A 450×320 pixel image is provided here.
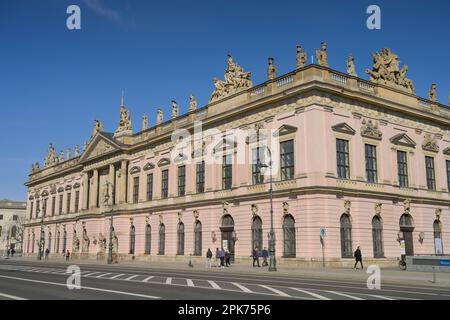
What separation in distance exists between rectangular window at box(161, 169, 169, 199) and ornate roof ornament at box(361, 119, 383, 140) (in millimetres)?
22655

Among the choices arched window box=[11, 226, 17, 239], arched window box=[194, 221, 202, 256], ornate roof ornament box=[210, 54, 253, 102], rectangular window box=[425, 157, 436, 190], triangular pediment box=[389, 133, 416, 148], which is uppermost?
ornate roof ornament box=[210, 54, 253, 102]

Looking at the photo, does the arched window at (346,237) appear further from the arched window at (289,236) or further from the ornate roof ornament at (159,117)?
the ornate roof ornament at (159,117)

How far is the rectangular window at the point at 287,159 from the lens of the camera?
124ft

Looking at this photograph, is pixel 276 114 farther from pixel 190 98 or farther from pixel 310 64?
pixel 190 98

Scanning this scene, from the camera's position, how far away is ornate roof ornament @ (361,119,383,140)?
39.2m

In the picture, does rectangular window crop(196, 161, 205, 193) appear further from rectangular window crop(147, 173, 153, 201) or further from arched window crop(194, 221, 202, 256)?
rectangular window crop(147, 173, 153, 201)

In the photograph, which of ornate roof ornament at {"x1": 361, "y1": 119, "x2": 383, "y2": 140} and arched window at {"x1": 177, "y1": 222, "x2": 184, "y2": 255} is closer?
ornate roof ornament at {"x1": 361, "y1": 119, "x2": 383, "y2": 140}

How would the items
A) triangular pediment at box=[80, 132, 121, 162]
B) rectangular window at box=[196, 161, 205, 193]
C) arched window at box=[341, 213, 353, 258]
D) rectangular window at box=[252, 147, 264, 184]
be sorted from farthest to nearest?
triangular pediment at box=[80, 132, 121, 162] < rectangular window at box=[196, 161, 205, 193] < rectangular window at box=[252, 147, 264, 184] < arched window at box=[341, 213, 353, 258]

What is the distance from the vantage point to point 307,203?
116ft

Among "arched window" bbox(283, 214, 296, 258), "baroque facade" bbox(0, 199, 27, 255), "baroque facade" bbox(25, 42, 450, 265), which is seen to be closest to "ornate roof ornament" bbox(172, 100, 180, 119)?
"baroque facade" bbox(25, 42, 450, 265)

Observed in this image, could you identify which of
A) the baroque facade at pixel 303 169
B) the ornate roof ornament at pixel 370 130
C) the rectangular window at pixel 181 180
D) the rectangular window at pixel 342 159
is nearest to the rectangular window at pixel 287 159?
the baroque facade at pixel 303 169

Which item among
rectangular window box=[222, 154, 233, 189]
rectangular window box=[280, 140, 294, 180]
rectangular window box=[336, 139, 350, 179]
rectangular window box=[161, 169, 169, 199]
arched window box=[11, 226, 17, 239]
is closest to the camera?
rectangular window box=[336, 139, 350, 179]

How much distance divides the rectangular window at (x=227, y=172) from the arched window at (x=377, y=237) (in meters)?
13.1
